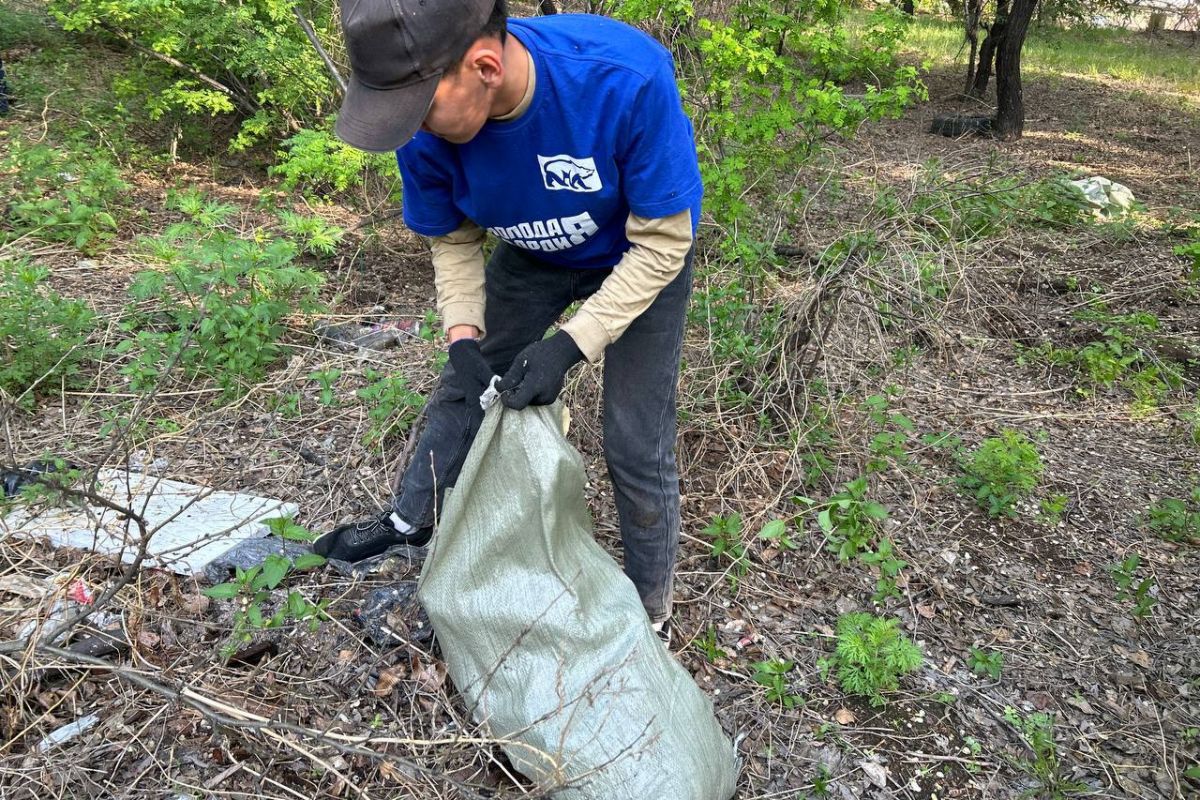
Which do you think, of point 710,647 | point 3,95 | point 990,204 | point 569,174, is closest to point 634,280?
point 569,174

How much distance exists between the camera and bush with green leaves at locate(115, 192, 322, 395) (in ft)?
10.4

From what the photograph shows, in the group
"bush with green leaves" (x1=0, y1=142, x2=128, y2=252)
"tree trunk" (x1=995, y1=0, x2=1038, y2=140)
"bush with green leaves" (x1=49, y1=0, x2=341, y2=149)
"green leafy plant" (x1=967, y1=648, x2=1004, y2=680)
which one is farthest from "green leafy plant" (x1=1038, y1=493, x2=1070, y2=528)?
"tree trunk" (x1=995, y1=0, x2=1038, y2=140)

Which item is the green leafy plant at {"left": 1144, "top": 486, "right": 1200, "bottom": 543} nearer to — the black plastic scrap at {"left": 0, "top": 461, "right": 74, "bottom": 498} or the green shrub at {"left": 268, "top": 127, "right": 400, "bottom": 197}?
the green shrub at {"left": 268, "top": 127, "right": 400, "bottom": 197}

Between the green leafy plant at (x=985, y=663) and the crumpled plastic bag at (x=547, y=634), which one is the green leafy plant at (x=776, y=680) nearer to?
the crumpled plastic bag at (x=547, y=634)

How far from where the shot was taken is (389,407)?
300cm

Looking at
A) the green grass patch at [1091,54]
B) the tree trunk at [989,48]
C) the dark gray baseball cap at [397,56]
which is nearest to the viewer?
the dark gray baseball cap at [397,56]

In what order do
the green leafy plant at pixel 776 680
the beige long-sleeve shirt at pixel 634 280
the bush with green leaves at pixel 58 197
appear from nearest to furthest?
the beige long-sleeve shirt at pixel 634 280 < the green leafy plant at pixel 776 680 < the bush with green leaves at pixel 58 197

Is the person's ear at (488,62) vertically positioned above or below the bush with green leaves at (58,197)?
above

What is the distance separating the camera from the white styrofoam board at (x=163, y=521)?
2254mm

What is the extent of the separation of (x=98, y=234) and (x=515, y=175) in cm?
361

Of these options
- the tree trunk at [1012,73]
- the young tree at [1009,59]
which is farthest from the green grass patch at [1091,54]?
the tree trunk at [1012,73]

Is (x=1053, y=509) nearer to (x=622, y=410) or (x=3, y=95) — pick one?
(x=622, y=410)

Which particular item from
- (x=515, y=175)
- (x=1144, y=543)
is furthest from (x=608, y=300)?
(x=1144, y=543)

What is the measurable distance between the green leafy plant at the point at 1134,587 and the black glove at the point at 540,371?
198cm
